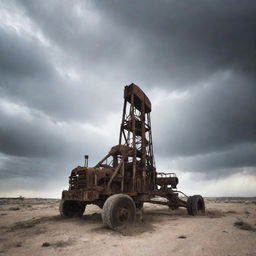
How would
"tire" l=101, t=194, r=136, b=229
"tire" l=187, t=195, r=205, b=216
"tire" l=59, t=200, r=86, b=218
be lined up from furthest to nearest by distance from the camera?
"tire" l=187, t=195, r=205, b=216 < "tire" l=59, t=200, r=86, b=218 < "tire" l=101, t=194, r=136, b=229

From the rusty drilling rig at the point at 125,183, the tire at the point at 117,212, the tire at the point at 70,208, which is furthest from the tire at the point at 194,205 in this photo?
the tire at the point at 70,208

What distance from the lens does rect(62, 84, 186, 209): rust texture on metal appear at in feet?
35.1

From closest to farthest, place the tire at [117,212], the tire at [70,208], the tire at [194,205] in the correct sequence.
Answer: the tire at [117,212]
the tire at [70,208]
the tire at [194,205]

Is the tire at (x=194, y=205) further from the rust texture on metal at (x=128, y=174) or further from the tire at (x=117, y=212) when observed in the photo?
the tire at (x=117, y=212)

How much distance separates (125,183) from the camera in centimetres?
1276

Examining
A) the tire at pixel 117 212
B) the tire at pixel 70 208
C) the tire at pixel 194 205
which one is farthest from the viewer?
the tire at pixel 194 205

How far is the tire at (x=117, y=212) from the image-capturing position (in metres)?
8.54

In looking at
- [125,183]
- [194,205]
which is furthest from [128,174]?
[194,205]

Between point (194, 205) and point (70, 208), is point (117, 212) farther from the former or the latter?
point (194, 205)

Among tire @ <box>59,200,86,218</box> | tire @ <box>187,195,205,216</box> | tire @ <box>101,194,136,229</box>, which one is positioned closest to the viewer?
tire @ <box>101,194,136,229</box>

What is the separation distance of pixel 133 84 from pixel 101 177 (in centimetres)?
722

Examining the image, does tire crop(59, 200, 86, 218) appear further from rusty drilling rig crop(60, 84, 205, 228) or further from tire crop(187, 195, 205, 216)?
tire crop(187, 195, 205, 216)

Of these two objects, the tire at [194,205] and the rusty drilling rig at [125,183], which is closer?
the rusty drilling rig at [125,183]

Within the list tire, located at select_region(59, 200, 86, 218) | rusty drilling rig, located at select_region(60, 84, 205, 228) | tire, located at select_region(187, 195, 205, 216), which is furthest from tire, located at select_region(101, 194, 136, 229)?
tire, located at select_region(187, 195, 205, 216)
